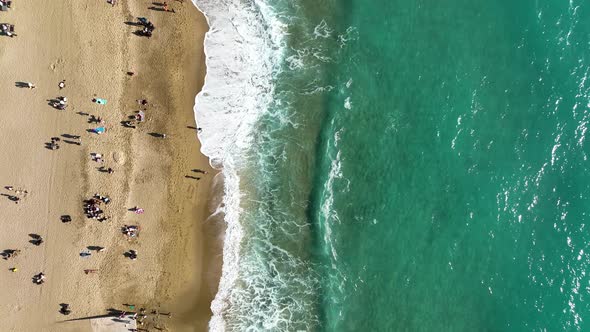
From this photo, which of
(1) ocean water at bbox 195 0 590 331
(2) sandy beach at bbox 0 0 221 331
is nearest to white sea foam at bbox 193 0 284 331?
(1) ocean water at bbox 195 0 590 331

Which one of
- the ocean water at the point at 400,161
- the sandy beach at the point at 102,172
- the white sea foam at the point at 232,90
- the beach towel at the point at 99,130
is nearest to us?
the sandy beach at the point at 102,172

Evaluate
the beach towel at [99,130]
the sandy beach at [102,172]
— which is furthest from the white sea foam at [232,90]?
the beach towel at [99,130]

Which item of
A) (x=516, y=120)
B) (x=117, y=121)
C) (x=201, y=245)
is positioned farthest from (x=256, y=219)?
(x=516, y=120)

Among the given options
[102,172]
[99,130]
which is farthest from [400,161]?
[99,130]

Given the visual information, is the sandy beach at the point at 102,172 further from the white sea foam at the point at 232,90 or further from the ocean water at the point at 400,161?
the ocean water at the point at 400,161

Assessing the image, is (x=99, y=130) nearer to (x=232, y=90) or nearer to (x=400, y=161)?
(x=232, y=90)

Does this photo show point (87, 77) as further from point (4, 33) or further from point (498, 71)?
point (498, 71)
